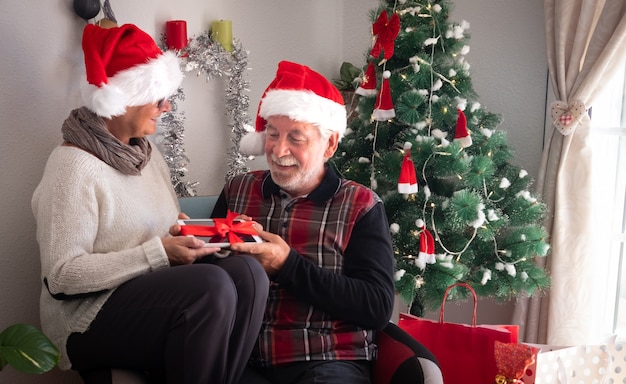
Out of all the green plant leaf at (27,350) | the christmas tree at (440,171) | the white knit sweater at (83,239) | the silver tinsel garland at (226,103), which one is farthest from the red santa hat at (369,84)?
the green plant leaf at (27,350)

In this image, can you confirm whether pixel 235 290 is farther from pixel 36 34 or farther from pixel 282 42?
pixel 282 42

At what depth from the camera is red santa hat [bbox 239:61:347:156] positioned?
194 cm

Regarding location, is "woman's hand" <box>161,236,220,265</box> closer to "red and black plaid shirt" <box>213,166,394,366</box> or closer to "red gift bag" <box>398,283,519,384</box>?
"red and black plaid shirt" <box>213,166,394,366</box>

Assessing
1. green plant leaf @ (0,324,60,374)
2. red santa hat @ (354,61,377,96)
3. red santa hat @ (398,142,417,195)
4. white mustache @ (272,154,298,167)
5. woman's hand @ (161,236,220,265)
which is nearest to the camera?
green plant leaf @ (0,324,60,374)

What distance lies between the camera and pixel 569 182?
2.74 metres

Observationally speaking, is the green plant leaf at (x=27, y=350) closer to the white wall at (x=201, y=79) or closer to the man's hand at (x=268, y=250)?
the man's hand at (x=268, y=250)

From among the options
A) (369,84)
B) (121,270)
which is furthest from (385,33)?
(121,270)

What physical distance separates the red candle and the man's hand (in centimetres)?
103

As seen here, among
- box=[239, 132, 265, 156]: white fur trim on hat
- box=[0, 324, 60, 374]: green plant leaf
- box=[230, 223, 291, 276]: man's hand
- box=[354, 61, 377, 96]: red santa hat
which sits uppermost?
box=[354, 61, 377, 96]: red santa hat

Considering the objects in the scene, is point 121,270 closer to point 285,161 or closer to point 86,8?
point 285,161

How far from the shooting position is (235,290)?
64.7 inches

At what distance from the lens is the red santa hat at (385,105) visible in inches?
98.9

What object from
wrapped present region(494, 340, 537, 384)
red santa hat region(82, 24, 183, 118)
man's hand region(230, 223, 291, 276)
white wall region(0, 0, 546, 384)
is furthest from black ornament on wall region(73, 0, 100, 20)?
wrapped present region(494, 340, 537, 384)

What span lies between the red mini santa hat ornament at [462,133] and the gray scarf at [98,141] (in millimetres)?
1134
